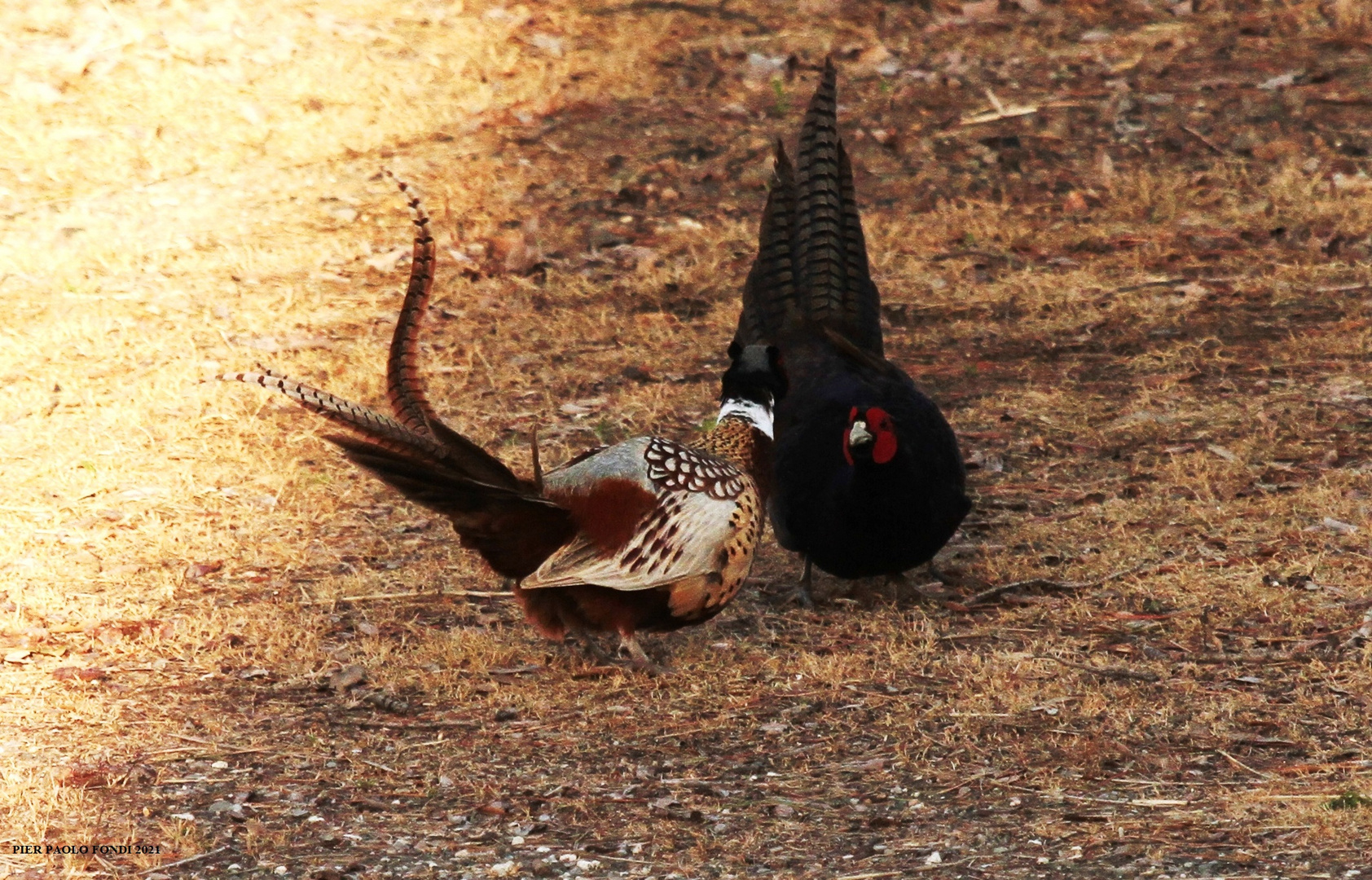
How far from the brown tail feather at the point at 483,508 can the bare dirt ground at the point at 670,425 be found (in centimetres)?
45

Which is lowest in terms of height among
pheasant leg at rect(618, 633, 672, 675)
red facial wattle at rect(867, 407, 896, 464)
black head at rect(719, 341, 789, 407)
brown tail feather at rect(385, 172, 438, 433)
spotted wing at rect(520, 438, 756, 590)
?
pheasant leg at rect(618, 633, 672, 675)

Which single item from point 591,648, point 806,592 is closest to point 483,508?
point 591,648

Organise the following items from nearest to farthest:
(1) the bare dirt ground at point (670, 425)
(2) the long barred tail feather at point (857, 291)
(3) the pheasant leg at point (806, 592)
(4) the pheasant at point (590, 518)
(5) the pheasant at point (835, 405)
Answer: (1) the bare dirt ground at point (670, 425) → (4) the pheasant at point (590, 518) → (5) the pheasant at point (835, 405) → (3) the pheasant leg at point (806, 592) → (2) the long barred tail feather at point (857, 291)

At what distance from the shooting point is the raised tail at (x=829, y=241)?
6.96 metres

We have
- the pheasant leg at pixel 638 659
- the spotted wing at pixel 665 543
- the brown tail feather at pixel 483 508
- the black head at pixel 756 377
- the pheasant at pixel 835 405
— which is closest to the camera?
the brown tail feather at pixel 483 508

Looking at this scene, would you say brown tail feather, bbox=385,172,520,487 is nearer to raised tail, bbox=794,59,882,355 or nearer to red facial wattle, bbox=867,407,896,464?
red facial wattle, bbox=867,407,896,464

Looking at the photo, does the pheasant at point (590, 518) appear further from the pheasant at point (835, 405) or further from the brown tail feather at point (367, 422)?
the pheasant at point (835, 405)

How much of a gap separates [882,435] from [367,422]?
176 cm

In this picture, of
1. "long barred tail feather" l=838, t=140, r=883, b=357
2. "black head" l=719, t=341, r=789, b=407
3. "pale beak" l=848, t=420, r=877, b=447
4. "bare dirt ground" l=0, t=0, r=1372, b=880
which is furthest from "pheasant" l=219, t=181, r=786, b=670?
"long barred tail feather" l=838, t=140, r=883, b=357

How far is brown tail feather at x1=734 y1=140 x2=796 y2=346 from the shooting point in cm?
707

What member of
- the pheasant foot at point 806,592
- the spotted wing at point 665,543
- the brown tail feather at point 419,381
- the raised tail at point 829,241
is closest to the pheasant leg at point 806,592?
the pheasant foot at point 806,592

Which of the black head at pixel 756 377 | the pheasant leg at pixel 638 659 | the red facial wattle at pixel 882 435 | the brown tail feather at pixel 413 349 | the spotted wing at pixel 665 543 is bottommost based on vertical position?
the pheasant leg at pixel 638 659

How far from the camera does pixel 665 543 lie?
17.5ft

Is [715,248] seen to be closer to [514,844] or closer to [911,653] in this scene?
[911,653]
